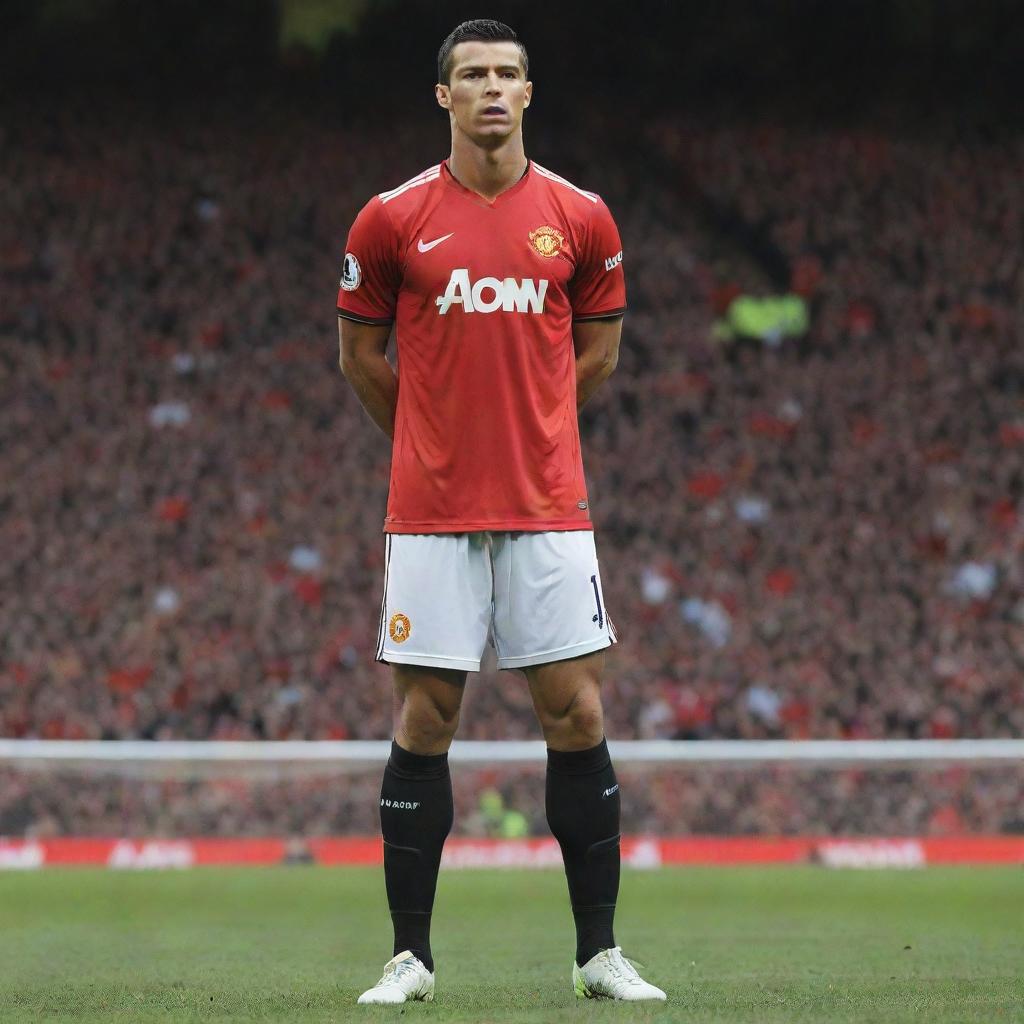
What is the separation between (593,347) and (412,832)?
4.12ft

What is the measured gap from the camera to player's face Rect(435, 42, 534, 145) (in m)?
4.38

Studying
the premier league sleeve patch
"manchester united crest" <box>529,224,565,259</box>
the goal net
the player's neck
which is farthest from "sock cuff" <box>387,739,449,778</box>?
the goal net

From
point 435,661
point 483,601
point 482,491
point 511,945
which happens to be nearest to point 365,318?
point 482,491

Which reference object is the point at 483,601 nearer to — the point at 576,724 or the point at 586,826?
the point at 576,724

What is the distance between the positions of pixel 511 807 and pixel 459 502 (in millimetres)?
8075

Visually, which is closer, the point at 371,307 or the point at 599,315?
the point at 371,307

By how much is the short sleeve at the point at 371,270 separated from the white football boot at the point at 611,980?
5.17 ft

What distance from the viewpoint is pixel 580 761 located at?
4.44 meters

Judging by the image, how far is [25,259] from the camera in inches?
710

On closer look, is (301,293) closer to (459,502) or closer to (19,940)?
(19,940)

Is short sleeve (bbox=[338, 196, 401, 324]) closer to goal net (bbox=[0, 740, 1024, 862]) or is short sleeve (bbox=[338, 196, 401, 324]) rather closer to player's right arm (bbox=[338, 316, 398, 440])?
player's right arm (bbox=[338, 316, 398, 440])

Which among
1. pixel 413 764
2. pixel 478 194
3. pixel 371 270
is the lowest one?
pixel 413 764

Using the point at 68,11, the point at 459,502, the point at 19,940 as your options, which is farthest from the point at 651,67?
the point at 459,502

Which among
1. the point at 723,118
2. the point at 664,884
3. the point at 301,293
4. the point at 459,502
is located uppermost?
the point at 723,118
